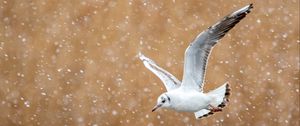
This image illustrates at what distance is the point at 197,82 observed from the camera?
3.30 m

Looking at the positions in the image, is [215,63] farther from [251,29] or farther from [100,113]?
[100,113]

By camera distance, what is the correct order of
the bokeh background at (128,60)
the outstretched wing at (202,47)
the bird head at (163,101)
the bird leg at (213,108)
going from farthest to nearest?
the bokeh background at (128,60) → the bird leg at (213,108) → the bird head at (163,101) → the outstretched wing at (202,47)

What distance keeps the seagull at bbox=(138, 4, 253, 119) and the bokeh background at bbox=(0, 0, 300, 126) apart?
155cm

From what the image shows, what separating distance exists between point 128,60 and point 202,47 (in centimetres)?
195

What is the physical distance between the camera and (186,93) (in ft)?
10.6

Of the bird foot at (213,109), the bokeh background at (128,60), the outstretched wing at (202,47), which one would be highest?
the bokeh background at (128,60)

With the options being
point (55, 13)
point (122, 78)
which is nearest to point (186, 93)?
point (122, 78)

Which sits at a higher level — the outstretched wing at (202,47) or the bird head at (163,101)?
the outstretched wing at (202,47)

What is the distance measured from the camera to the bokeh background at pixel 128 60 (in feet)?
16.1

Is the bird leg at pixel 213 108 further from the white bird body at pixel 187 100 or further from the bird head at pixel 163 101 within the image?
the bird head at pixel 163 101

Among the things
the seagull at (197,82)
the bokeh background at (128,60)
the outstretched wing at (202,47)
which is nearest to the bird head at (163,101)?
the seagull at (197,82)

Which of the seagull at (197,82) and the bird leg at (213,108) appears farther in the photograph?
the bird leg at (213,108)

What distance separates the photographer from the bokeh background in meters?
4.89

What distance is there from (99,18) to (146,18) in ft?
1.22
